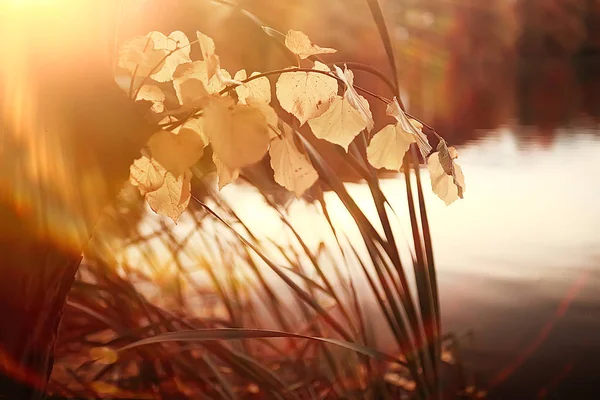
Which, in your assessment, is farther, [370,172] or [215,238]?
[215,238]

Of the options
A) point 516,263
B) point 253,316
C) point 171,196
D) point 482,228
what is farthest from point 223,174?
point 482,228

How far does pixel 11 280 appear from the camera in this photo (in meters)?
0.25

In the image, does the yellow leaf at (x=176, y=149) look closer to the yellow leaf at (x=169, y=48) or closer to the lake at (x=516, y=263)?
the yellow leaf at (x=169, y=48)

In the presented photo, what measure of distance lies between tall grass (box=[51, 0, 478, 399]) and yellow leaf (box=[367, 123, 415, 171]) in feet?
0.31

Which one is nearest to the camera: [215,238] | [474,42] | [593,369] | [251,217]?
[215,238]

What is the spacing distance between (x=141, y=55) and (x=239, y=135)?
0.21 ft

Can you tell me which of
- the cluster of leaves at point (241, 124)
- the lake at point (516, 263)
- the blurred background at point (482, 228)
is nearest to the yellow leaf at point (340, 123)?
the cluster of leaves at point (241, 124)

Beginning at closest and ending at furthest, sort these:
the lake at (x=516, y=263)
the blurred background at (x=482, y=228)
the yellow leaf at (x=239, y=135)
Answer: the yellow leaf at (x=239, y=135) → the blurred background at (x=482, y=228) → the lake at (x=516, y=263)

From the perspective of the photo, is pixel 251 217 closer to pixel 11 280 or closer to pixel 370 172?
pixel 370 172

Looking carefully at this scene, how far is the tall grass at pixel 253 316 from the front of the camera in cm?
42

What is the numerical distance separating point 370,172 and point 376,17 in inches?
4.0

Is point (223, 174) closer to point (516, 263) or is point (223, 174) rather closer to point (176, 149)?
point (176, 149)

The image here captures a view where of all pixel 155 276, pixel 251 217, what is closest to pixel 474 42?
pixel 251 217

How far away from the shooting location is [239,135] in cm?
23
